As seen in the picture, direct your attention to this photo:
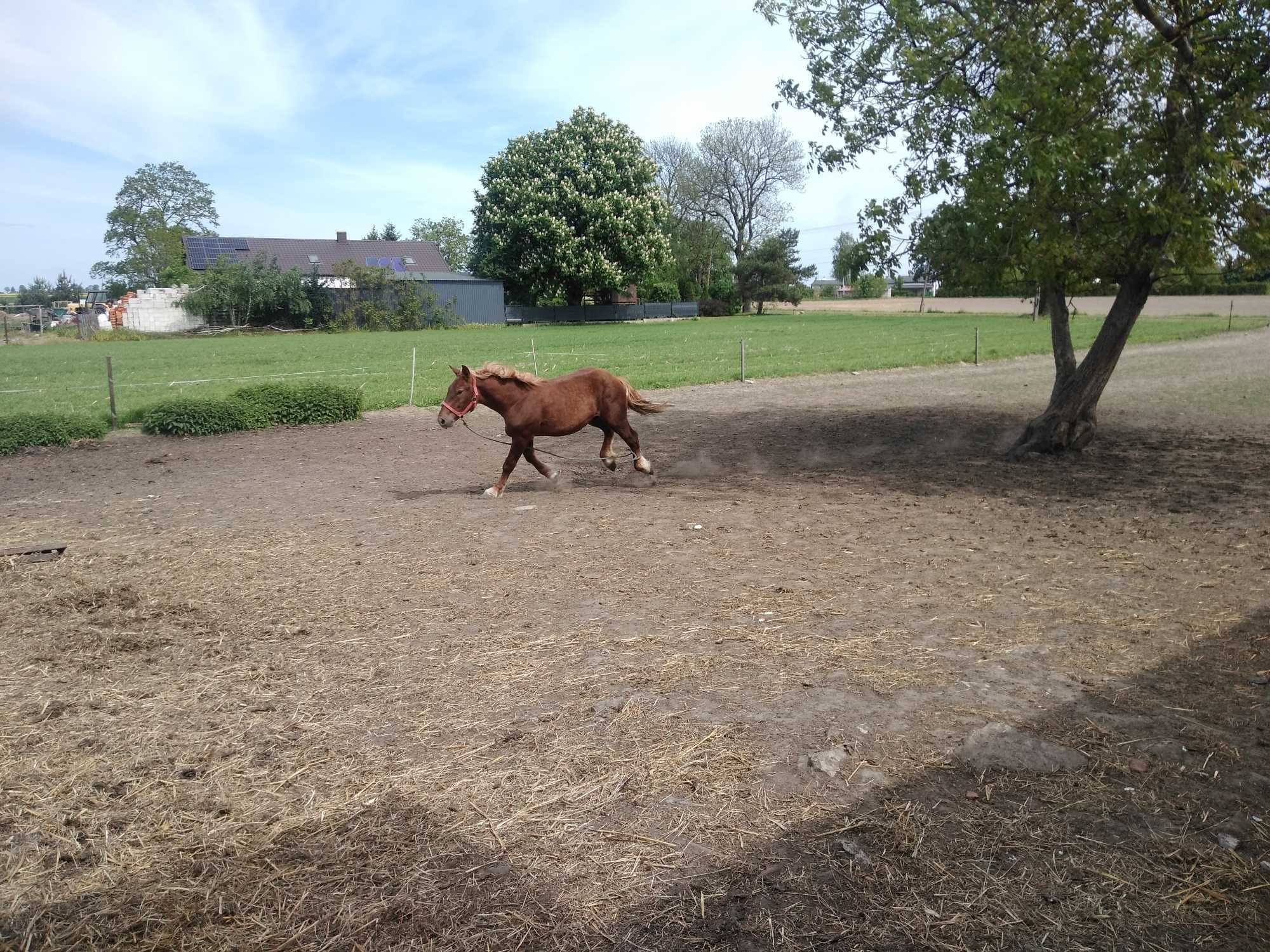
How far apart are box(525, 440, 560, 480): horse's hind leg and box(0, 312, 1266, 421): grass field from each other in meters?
8.22

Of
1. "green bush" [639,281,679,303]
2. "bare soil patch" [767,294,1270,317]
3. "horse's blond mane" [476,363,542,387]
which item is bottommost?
"horse's blond mane" [476,363,542,387]

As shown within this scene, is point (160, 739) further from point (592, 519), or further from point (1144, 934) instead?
point (592, 519)

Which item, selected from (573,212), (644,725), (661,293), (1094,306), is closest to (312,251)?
(573,212)

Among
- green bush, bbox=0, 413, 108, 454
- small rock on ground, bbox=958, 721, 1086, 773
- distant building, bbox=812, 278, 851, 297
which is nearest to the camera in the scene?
small rock on ground, bbox=958, 721, 1086, 773

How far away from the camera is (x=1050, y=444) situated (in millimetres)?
11625

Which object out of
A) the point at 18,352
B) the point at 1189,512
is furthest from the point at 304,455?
the point at 18,352

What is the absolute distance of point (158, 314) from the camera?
175 ft

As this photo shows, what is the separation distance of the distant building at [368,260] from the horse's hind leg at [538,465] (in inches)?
1854

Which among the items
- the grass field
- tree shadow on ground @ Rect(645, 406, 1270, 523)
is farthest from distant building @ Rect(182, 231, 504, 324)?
tree shadow on ground @ Rect(645, 406, 1270, 523)

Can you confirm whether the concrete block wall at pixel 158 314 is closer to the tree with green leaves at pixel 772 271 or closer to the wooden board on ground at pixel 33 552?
the tree with green leaves at pixel 772 271

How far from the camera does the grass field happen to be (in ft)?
67.2

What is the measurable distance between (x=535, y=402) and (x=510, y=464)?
30.9 inches

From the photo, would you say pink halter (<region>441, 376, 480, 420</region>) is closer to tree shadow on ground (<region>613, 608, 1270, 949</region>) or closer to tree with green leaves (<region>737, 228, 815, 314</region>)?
tree shadow on ground (<region>613, 608, 1270, 949</region>)

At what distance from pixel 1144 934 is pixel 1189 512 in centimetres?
669
